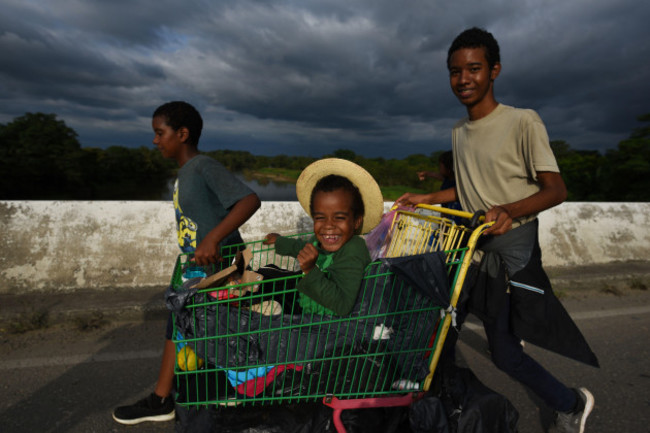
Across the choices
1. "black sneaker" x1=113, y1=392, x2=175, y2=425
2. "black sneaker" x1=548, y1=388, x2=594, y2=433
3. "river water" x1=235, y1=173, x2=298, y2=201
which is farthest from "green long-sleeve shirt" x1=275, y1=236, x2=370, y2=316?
"black sneaker" x1=548, y1=388, x2=594, y2=433

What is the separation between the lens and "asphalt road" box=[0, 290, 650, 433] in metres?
2.28

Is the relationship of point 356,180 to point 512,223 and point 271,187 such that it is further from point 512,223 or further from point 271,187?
point 271,187

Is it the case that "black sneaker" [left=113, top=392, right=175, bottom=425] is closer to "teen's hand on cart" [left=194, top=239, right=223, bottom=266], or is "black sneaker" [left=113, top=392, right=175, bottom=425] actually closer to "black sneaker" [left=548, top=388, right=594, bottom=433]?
"teen's hand on cart" [left=194, top=239, right=223, bottom=266]

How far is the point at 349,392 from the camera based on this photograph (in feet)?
6.21

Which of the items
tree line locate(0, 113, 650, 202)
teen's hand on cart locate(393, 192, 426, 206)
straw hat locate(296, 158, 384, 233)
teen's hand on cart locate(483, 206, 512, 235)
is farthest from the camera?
tree line locate(0, 113, 650, 202)

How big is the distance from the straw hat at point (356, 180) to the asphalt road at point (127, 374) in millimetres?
1593

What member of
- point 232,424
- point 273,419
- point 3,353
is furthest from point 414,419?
point 3,353

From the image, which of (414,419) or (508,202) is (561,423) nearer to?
(414,419)

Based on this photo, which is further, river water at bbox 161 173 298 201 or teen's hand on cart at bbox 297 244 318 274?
river water at bbox 161 173 298 201

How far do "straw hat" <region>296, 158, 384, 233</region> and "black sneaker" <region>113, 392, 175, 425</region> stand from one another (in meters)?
1.47

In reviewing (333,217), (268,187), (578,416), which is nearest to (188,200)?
(333,217)

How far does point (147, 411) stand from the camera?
7.39ft

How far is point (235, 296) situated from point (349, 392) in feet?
2.52

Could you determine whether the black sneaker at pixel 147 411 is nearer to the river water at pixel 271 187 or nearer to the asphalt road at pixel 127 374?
the asphalt road at pixel 127 374
